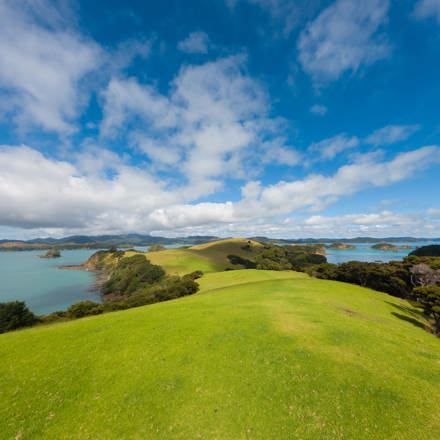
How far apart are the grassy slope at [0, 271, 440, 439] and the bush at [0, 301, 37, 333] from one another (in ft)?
98.0

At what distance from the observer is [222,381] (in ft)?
35.4

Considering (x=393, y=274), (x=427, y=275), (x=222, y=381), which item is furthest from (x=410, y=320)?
(x=222, y=381)

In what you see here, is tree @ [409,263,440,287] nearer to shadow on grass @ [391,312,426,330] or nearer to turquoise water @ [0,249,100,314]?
shadow on grass @ [391,312,426,330]

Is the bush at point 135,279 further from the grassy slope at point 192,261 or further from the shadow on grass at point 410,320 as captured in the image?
the shadow on grass at point 410,320

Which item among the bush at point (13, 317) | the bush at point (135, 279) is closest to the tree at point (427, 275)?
the bush at point (13, 317)

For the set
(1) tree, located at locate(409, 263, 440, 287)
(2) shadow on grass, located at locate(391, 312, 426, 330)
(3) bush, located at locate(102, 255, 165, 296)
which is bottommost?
(3) bush, located at locate(102, 255, 165, 296)

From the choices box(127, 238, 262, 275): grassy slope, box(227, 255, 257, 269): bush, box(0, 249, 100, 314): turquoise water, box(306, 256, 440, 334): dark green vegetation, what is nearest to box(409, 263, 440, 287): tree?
box(306, 256, 440, 334): dark green vegetation

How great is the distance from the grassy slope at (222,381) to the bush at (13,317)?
29871mm

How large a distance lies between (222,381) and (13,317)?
46.4 meters

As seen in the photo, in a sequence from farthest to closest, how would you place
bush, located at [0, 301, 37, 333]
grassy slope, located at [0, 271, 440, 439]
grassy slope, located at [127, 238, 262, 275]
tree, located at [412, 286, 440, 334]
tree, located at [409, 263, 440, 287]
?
1. grassy slope, located at [127, 238, 262, 275]
2. bush, located at [0, 301, 37, 333]
3. tree, located at [409, 263, 440, 287]
4. tree, located at [412, 286, 440, 334]
5. grassy slope, located at [0, 271, 440, 439]

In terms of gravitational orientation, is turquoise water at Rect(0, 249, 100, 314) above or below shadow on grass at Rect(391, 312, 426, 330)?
below

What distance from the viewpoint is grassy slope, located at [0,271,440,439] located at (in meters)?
8.46

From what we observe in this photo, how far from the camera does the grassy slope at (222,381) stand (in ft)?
27.8

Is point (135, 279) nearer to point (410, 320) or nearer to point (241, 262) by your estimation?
point (241, 262)
